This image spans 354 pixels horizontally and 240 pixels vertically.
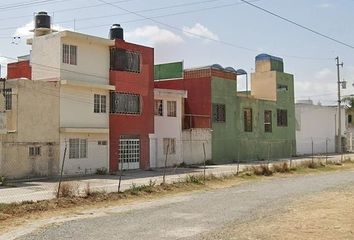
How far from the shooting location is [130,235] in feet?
39.3

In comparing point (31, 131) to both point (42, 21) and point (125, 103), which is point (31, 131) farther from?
point (42, 21)

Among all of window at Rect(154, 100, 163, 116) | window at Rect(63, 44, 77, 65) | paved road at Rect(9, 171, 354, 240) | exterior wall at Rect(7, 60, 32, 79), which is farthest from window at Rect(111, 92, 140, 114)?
paved road at Rect(9, 171, 354, 240)

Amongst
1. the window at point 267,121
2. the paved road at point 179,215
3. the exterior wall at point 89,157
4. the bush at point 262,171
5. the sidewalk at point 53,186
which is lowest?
the paved road at point 179,215

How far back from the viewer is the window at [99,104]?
109ft

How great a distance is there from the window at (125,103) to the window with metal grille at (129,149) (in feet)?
5.87

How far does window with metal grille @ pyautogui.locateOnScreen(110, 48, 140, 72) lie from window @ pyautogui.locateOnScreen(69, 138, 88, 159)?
18.1 ft

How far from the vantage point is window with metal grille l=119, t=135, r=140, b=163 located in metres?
34.6

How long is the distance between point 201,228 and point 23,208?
6.52 meters

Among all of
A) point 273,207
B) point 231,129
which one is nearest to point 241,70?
point 231,129

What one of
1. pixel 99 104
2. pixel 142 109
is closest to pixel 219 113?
pixel 142 109

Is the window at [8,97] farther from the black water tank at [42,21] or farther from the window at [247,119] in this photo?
the window at [247,119]

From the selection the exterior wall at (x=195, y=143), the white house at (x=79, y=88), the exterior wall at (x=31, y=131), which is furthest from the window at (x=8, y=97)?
the exterior wall at (x=195, y=143)

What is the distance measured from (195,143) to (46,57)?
49.7ft

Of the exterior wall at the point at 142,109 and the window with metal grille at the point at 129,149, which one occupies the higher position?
the exterior wall at the point at 142,109
